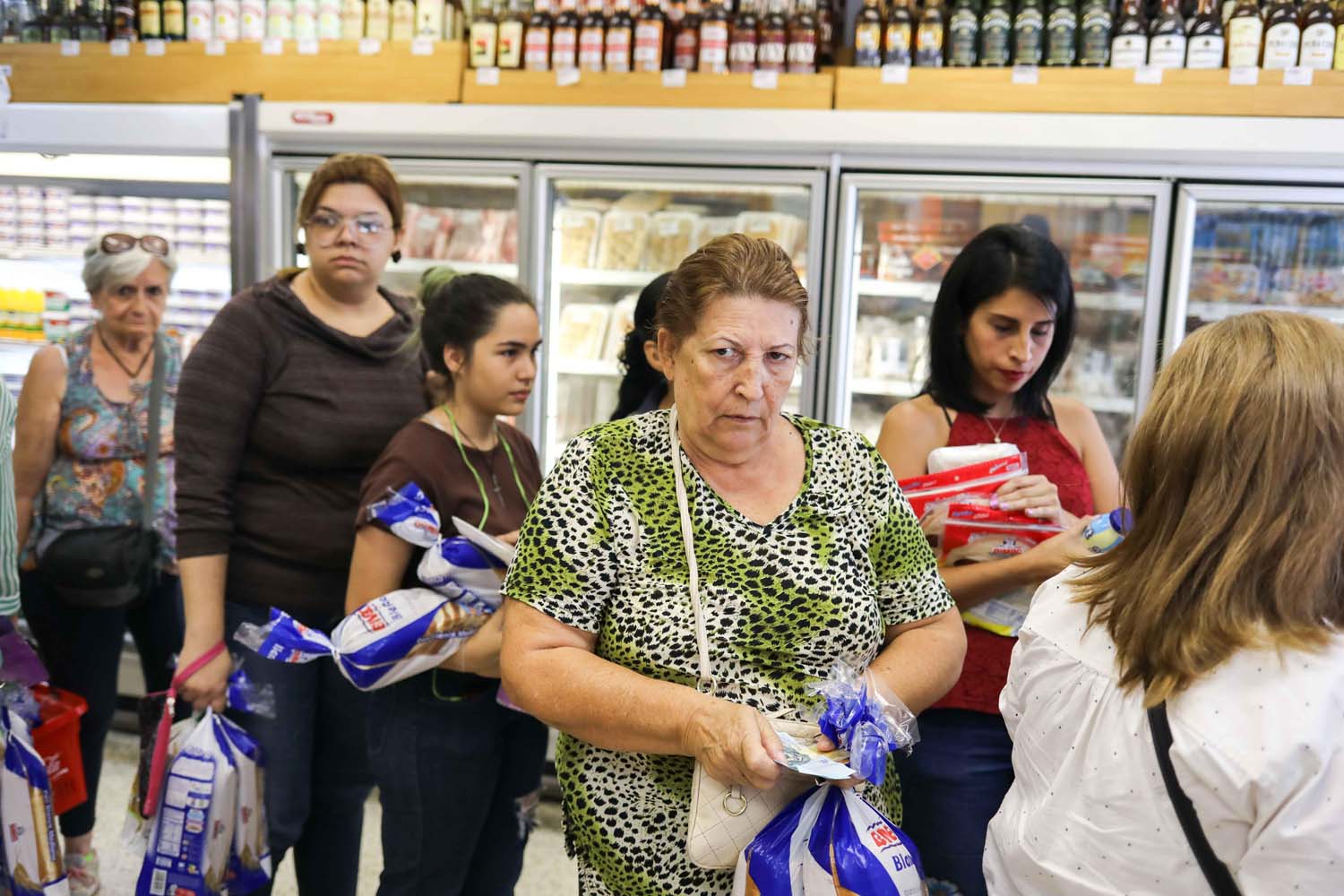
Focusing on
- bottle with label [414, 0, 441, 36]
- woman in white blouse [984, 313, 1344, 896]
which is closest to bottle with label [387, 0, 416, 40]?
bottle with label [414, 0, 441, 36]

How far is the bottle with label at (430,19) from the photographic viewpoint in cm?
372

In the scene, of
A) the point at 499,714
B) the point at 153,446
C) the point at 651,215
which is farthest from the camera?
the point at 651,215

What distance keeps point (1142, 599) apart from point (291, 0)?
3665 mm

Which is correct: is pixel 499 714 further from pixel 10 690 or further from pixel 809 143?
pixel 809 143

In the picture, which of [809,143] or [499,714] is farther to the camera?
Result: [809,143]

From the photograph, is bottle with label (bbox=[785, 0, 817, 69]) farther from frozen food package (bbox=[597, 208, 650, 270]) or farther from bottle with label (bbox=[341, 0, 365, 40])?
bottle with label (bbox=[341, 0, 365, 40])

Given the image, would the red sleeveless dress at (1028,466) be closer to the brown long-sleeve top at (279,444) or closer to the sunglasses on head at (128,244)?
the brown long-sleeve top at (279,444)

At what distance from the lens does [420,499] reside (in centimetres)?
198

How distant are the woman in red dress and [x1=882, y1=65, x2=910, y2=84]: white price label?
1.45 meters

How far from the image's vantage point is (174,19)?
389 centimetres

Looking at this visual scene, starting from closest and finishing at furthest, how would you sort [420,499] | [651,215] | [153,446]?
[420,499]
[153,446]
[651,215]

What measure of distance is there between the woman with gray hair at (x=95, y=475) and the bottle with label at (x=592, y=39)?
143 cm

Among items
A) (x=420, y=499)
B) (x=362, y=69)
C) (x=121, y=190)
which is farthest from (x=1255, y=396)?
(x=121, y=190)

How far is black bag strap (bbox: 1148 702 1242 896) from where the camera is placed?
40.4 inches
